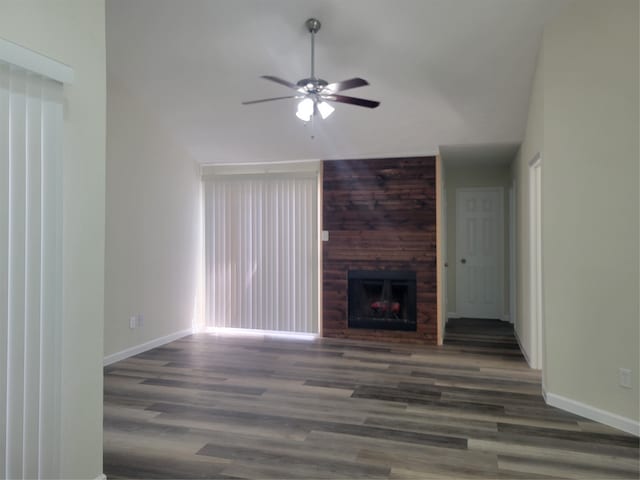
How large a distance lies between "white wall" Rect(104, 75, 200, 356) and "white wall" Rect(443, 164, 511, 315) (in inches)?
156

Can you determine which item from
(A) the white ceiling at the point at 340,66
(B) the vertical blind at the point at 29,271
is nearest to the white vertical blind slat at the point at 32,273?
(B) the vertical blind at the point at 29,271

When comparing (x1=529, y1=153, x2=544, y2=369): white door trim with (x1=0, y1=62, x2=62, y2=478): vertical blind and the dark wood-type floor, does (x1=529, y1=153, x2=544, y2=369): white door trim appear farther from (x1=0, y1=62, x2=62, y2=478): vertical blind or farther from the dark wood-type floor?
(x1=0, y1=62, x2=62, y2=478): vertical blind

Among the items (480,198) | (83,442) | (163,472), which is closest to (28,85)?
(83,442)

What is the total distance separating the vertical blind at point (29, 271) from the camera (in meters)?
1.77

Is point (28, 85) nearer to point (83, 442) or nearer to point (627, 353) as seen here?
point (83, 442)

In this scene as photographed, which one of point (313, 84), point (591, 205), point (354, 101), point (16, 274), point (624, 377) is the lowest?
point (624, 377)

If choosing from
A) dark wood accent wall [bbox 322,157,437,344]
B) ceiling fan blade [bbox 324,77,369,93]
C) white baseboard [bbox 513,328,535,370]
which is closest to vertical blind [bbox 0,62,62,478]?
ceiling fan blade [bbox 324,77,369,93]

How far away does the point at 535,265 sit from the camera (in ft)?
14.3

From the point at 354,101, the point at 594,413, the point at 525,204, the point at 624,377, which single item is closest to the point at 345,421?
the point at 594,413

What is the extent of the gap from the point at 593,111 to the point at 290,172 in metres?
3.56

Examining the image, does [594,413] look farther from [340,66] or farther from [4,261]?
[4,261]

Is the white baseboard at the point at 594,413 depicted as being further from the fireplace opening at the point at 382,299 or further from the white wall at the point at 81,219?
the white wall at the point at 81,219

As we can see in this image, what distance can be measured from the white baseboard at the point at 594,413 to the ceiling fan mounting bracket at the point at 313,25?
342 cm

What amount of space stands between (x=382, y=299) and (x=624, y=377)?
9.41 ft
